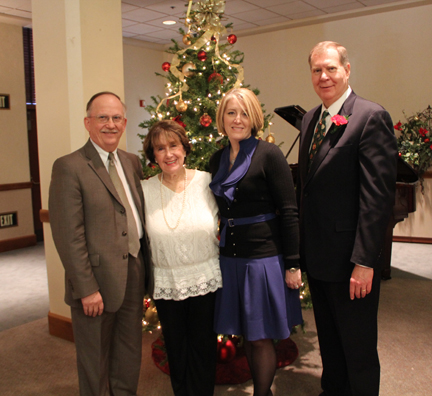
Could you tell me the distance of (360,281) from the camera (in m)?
1.86

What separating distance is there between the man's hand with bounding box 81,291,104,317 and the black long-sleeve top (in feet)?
2.17

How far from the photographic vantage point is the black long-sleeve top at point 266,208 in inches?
77.3

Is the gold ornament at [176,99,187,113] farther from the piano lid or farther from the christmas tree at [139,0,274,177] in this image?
the piano lid

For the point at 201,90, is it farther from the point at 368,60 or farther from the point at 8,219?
the point at 8,219

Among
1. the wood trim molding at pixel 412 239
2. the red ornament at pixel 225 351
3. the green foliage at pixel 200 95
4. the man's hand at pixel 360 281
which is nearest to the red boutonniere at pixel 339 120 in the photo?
the man's hand at pixel 360 281

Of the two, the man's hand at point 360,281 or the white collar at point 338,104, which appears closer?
the man's hand at point 360,281

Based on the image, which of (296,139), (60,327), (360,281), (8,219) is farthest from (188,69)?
(8,219)

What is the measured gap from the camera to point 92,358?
206 centimetres

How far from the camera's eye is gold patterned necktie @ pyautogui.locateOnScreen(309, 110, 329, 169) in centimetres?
203

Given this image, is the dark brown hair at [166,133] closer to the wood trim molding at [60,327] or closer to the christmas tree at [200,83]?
the christmas tree at [200,83]

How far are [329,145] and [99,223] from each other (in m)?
1.11

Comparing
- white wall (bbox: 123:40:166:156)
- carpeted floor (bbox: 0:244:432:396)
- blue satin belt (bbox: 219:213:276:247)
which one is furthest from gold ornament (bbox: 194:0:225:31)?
white wall (bbox: 123:40:166:156)

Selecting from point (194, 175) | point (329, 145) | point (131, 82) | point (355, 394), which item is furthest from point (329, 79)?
point (131, 82)

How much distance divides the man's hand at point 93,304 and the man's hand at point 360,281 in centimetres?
115
